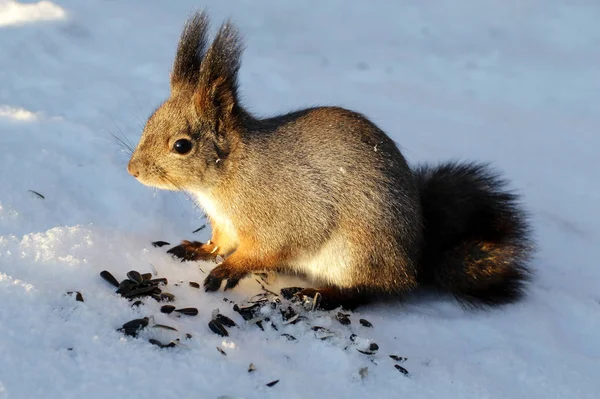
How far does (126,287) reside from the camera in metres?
2.37

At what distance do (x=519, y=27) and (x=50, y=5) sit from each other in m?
3.98

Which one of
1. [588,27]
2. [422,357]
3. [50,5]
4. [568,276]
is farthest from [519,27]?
[422,357]

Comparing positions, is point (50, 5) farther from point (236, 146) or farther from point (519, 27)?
point (519, 27)

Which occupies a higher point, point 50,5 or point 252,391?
point 50,5

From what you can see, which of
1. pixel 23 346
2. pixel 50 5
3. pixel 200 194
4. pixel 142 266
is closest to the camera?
pixel 23 346

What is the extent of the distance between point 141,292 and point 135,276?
0.10 meters

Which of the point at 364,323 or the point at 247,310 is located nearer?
the point at 247,310

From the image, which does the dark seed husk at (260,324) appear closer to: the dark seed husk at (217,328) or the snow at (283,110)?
the snow at (283,110)

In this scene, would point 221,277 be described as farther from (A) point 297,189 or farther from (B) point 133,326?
(B) point 133,326

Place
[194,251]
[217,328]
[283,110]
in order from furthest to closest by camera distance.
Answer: [283,110], [194,251], [217,328]

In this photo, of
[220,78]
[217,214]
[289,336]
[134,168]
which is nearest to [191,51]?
[220,78]

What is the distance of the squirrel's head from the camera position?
2.66 meters

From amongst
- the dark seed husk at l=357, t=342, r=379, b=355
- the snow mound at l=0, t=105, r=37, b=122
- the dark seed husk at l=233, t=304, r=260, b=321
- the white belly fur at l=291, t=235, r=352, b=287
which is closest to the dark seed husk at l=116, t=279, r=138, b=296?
the dark seed husk at l=233, t=304, r=260, b=321

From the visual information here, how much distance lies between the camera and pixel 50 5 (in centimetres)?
487
